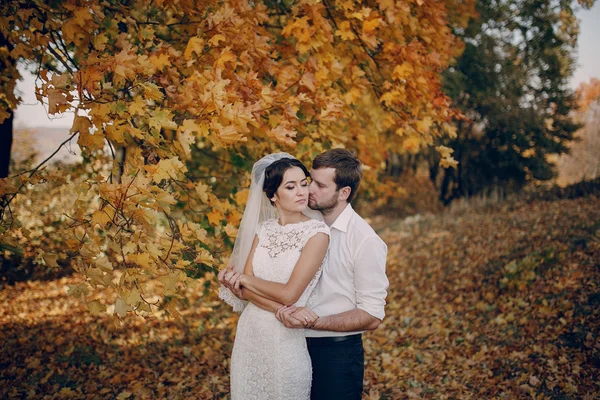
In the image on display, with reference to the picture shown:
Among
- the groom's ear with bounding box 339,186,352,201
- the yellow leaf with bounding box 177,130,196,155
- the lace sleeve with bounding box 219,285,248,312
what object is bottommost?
the lace sleeve with bounding box 219,285,248,312

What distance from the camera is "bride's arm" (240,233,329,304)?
253cm

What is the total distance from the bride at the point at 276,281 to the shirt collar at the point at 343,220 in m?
0.13

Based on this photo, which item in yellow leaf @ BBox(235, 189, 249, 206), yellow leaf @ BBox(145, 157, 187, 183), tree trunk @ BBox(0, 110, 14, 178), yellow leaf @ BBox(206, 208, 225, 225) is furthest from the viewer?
tree trunk @ BBox(0, 110, 14, 178)

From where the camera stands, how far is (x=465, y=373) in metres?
5.12

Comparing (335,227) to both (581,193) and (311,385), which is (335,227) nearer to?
(311,385)

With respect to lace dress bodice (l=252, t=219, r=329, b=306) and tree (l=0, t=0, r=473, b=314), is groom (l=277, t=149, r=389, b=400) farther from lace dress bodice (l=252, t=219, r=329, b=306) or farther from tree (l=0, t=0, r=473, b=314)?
tree (l=0, t=0, r=473, b=314)

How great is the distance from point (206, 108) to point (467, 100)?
453 inches

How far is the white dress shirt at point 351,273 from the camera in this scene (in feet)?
8.62

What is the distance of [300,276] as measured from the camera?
99.3 inches

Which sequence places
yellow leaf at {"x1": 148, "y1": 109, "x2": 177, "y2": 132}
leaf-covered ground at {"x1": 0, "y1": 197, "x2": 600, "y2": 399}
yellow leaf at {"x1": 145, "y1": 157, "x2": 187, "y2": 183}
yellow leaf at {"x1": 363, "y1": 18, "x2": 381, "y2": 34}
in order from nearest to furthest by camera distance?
yellow leaf at {"x1": 145, "y1": 157, "x2": 187, "y2": 183}, yellow leaf at {"x1": 148, "y1": 109, "x2": 177, "y2": 132}, yellow leaf at {"x1": 363, "y1": 18, "x2": 381, "y2": 34}, leaf-covered ground at {"x1": 0, "y1": 197, "x2": 600, "y2": 399}

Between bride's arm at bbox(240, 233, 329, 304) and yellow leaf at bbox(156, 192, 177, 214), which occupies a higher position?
yellow leaf at bbox(156, 192, 177, 214)

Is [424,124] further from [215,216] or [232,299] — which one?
[232,299]

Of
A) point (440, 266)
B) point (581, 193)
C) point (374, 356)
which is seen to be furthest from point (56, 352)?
point (581, 193)

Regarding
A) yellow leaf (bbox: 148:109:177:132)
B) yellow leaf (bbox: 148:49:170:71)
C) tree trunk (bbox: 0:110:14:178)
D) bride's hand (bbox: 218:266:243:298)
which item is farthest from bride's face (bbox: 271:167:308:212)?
tree trunk (bbox: 0:110:14:178)
